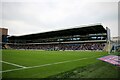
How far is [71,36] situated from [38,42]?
25.3 metres

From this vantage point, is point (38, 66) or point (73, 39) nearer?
point (38, 66)

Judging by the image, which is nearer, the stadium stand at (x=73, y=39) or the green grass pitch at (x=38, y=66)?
the green grass pitch at (x=38, y=66)

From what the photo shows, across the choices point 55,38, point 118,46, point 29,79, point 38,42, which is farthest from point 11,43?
point 29,79

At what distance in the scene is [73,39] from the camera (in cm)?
6325

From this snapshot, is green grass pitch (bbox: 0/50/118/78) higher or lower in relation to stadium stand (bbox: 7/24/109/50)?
lower

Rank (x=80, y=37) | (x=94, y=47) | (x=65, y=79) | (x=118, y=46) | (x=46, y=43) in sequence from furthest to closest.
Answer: (x=46, y=43)
(x=80, y=37)
(x=94, y=47)
(x=118, y=46)
(x=65, y=79)

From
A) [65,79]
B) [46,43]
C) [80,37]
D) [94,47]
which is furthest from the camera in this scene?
[46,43]

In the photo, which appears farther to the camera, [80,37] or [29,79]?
[80,37]

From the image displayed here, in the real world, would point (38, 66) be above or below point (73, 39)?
below

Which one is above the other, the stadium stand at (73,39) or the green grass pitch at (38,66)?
the stadium stand at (73,39)

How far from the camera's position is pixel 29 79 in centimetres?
539

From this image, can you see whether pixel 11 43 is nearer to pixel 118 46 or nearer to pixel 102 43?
pixel 102 43

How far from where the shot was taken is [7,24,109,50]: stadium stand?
168 feet

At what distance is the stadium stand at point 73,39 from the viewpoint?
168 ft
